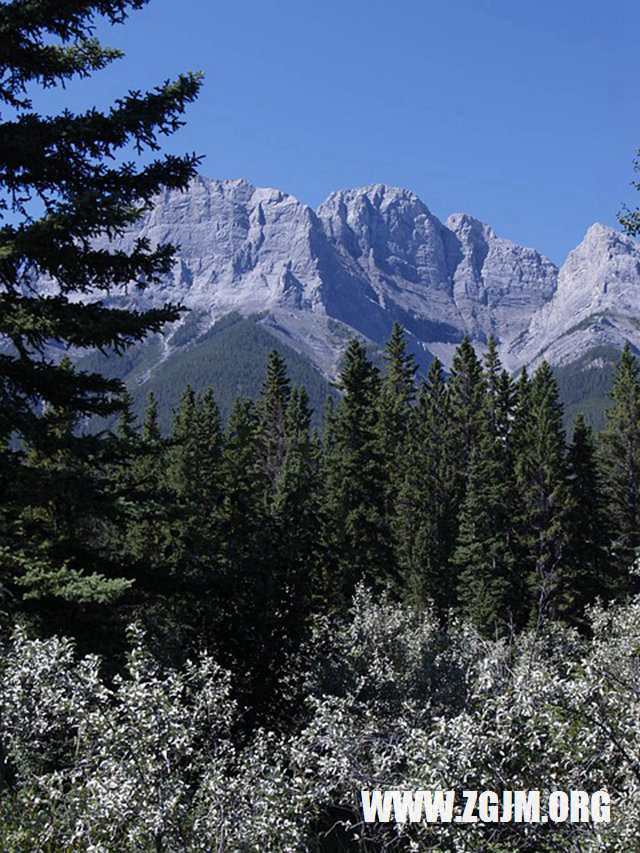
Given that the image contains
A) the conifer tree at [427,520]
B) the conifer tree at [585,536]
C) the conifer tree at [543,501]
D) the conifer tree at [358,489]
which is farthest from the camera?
the conifer tree at [427,520]

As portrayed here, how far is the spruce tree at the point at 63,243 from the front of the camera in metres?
10.4

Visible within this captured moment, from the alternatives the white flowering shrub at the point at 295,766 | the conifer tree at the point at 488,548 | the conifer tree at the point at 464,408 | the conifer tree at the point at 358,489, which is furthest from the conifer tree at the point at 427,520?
the white flowering shrub at the point at 295,766

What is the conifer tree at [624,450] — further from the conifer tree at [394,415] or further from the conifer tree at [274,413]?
the conifer tree at [274,413]

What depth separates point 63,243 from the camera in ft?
35.1

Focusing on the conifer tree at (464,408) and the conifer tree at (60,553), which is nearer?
the conifer tree at (60,553)

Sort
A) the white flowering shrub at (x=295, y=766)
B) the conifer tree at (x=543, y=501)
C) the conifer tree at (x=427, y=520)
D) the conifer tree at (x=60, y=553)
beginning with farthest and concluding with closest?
the conifer tree at (x=427, y=520)
the conifer tree at (x=543, y=501)
the conifer tree at (x=60, y=553)
the white flowering shrub at (x=295, y=766)

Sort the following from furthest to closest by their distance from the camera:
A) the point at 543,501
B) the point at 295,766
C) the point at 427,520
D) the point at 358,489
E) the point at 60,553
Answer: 1. the point at 427,520
2. the point at 543,501
3. the point at 358,489
4. the point at 60,553
5. the point at 295,766

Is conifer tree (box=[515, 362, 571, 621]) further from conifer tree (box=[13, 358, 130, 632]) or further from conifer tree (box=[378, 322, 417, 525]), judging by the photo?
conifer tree (box=[13, 358, 130, 632])

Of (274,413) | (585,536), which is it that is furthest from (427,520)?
(274,413)

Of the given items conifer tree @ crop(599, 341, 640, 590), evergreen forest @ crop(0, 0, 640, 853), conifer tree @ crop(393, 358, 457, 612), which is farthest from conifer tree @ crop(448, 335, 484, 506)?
evergreen forest @ crop(0, 0, 640, 853)

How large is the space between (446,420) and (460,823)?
43.8 metres

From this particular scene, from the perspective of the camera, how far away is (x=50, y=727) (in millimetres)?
7715

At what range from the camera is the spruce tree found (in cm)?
1038

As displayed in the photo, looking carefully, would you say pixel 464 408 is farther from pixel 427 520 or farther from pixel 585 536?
pixel 585 536
